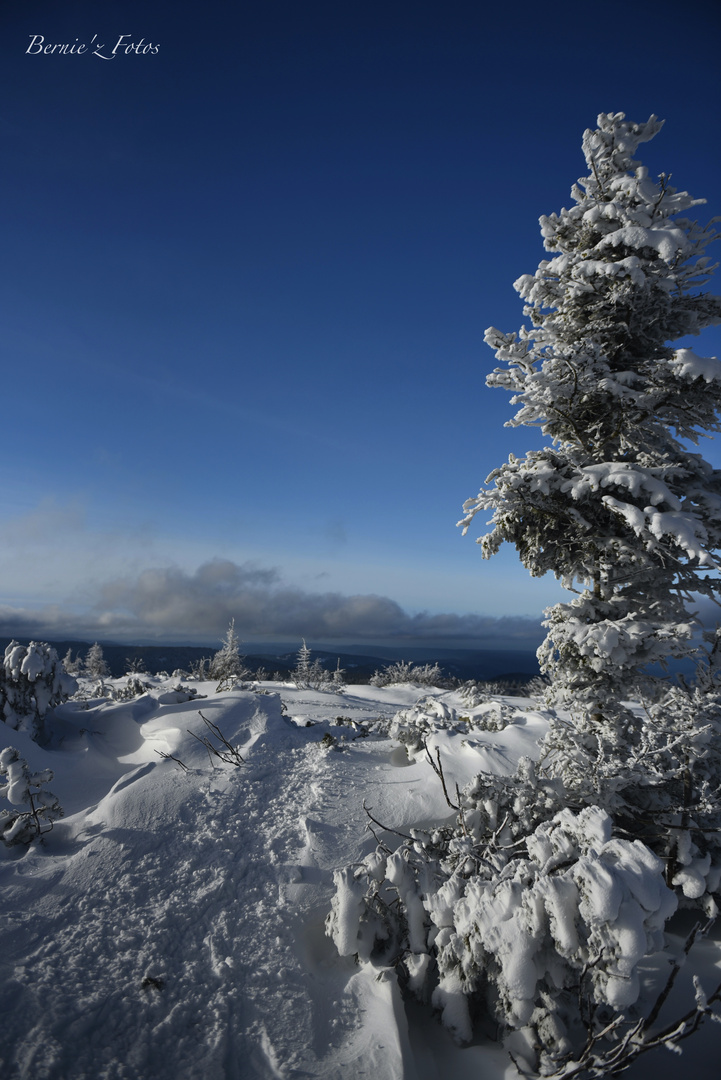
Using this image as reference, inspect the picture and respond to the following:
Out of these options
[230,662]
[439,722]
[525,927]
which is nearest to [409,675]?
[230,662]

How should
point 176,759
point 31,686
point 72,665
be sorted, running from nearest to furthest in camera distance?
point 176,759 < point 31,686 < point 72,665

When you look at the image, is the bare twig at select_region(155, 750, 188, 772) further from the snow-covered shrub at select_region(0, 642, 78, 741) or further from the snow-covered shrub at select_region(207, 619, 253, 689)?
the snow-covered shrub at select_region(207, 619, 253, 689)

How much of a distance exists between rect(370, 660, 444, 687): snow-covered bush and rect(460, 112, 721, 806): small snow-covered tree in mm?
19499

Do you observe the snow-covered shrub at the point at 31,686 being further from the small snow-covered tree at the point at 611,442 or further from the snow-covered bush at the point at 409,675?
the snow-covered bush at the point at 409,675

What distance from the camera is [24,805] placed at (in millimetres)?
5414

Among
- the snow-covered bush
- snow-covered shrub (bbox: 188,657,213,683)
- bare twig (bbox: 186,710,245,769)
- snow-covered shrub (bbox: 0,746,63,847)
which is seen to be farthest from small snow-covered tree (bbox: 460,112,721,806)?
the snow-covered bush

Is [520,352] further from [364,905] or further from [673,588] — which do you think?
[364,905]

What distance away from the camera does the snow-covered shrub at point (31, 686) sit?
758cm

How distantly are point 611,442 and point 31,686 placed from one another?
407 inches

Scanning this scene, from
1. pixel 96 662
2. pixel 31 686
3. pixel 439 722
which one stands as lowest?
pixel 96 662

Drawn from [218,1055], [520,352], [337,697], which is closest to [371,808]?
[218,1055]

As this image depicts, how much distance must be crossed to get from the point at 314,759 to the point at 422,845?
3.03m

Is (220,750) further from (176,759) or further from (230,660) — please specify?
(230,660)

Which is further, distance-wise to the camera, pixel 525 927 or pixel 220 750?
pixel 220 750
